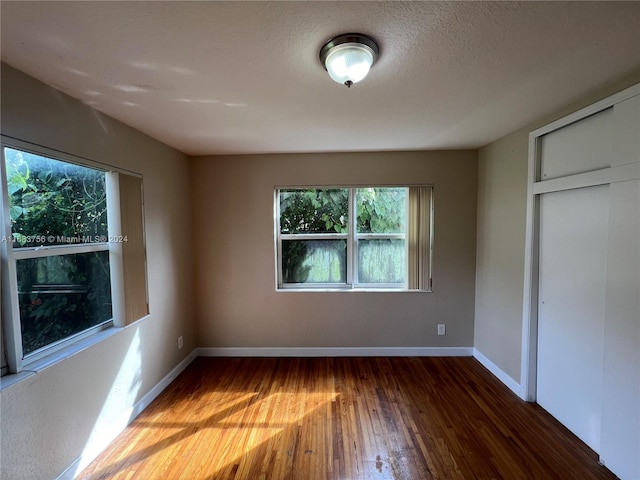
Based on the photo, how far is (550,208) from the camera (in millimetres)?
2213

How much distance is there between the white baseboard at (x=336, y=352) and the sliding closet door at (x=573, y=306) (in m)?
0.98

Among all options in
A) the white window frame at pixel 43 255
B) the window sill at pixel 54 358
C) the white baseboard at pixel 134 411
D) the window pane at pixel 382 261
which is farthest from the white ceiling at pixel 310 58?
the white baseboard at pixel 134 411

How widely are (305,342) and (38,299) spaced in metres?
2.43

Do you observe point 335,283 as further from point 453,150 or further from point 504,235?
point 453,150

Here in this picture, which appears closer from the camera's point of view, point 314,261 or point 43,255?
point 43,255

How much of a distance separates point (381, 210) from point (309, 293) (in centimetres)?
133

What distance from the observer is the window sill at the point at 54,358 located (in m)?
1.38

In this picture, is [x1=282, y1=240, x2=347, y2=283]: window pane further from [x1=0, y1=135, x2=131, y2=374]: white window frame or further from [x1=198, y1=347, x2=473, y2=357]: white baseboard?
[x1=0, y1=135, x2=131, y2=374]: white window frame

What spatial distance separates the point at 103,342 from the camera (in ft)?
6.37

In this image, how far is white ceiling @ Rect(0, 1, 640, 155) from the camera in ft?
3.56

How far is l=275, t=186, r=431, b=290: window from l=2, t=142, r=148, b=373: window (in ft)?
5.07

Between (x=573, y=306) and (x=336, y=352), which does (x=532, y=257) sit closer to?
(x=573, y=306)

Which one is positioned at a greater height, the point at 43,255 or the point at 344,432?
the point at 43,255

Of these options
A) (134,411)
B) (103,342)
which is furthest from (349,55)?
(134,411)
